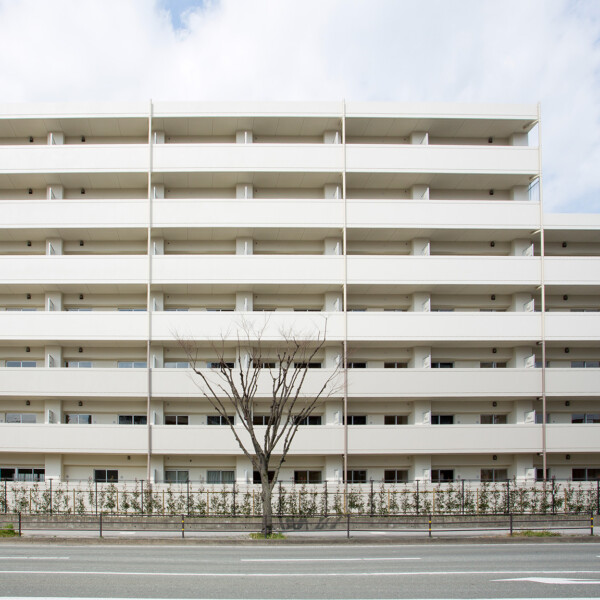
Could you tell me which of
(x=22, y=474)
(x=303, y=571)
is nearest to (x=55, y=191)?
(x=22, y=474)

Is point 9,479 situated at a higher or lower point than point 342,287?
lower

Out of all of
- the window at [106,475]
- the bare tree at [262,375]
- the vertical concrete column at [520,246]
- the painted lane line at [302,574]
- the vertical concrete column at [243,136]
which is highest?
the vertical concrete column at [243,136]

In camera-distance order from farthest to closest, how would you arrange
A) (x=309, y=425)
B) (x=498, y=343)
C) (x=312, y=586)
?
1. (x=498, y=343)
2. (x=309, y=425)
3. (x=312, y=586)

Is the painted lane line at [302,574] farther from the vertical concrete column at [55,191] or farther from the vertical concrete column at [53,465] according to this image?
the vertical concrete column at [55,191]

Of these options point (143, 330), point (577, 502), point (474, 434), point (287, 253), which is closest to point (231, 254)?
point (287, 253)

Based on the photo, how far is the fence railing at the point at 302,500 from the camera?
26406 millimetres

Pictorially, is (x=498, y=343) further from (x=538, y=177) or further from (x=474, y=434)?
(x=538, y=177)

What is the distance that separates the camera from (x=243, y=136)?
3356 centimetres

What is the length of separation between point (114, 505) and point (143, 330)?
8.41m

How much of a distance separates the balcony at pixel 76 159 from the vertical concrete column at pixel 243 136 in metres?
4.94

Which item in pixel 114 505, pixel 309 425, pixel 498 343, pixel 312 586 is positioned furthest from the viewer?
pixel 498 343

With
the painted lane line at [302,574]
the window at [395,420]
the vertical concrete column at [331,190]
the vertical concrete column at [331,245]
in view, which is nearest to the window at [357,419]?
the window at [395,420]

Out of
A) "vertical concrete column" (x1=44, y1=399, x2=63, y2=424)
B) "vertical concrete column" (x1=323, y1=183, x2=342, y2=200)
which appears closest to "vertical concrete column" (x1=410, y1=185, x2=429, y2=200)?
"vertical concrete column" (x1=323, y1=183, x2=342, y2=200)

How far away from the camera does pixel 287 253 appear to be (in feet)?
111
